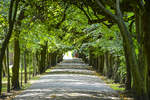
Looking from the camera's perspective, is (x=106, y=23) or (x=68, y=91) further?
(x=106, y=23)

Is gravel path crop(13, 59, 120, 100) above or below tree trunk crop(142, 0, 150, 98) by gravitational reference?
below

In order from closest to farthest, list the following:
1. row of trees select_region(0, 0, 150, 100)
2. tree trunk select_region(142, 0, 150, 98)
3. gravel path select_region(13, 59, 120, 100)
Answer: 1. tree trunk select_region(142, 0, 150, 98)
2. row of trees select_region(0, 0, 150, 100)
3. gravel path select_region(13, 59, 120, 100)

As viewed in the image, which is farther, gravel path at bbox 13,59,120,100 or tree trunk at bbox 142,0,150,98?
gravel path at bbox 13,59,120,100

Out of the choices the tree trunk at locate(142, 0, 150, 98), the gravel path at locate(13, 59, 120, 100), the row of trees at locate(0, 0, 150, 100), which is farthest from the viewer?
the gravel path at locate(13, 59, 120, 100)

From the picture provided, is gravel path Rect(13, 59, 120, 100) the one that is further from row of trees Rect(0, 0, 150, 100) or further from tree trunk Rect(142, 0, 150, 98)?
tree trunk Rect(142, 0, 150, 98)

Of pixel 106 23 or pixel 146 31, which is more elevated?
pixel 106 23

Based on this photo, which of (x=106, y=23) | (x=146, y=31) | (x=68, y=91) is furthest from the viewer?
(x=106, y=23)

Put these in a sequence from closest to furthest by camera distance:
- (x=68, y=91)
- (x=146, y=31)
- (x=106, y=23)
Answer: (x=146, y=31) → (x=68, y=91) → (x=106, y=23)

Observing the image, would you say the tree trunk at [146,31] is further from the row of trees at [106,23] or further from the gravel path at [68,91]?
the gravel path at [68,91]

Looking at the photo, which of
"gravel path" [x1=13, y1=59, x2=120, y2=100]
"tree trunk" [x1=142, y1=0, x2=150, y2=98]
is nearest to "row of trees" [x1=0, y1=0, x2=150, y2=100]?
"tree trunk" [x1=142, y1=0, x2=150, y2=98]

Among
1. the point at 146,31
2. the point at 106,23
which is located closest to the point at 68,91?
the point at 106,23

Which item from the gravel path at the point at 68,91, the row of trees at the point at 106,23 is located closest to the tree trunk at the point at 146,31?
the row of trees at the point at 106,23

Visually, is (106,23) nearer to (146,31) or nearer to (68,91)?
(68,91)

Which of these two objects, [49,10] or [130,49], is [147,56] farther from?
[49,10]
